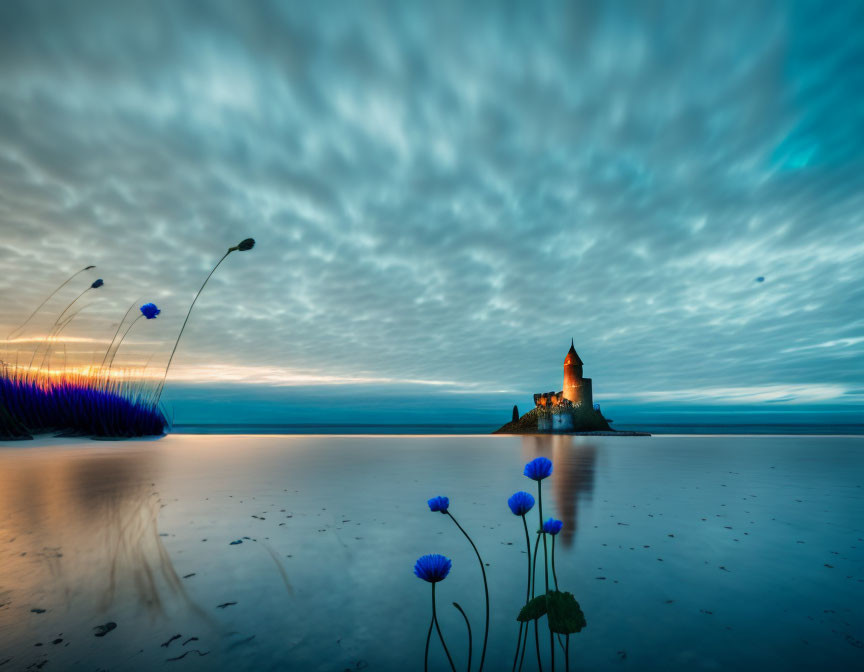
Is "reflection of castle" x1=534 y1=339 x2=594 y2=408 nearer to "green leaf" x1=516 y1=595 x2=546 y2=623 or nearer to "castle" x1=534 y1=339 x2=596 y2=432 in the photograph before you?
"castle" x1=534 y1=339 x2=596 y2=432

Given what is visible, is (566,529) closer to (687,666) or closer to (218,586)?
(687,666)

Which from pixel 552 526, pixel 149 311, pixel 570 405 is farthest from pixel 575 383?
pixel 552 526

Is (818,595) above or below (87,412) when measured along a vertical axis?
below

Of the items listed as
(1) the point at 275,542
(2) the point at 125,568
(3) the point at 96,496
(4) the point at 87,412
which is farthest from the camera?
(4) the point at 87,412

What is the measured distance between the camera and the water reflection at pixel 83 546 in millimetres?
1751

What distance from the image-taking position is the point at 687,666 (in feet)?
4.48

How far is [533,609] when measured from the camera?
1.33m

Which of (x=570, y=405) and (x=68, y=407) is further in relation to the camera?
(x=570, y=405)

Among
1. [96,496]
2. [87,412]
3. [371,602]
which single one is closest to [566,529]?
[371,602]

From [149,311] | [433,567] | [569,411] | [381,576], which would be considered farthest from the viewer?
[569,411]

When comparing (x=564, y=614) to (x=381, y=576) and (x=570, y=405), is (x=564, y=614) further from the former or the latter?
(x=570, y=405)

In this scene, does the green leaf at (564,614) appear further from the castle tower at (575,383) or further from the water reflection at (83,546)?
the castle tower at (575,383)

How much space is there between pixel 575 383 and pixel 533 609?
3784cm

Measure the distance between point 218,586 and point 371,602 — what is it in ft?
2.63
